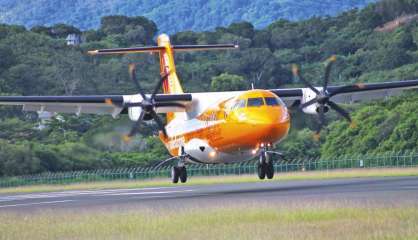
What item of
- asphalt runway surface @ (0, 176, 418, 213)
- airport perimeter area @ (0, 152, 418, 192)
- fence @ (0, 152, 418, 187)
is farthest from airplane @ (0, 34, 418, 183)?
fence @ (0, 152, 418, 187)

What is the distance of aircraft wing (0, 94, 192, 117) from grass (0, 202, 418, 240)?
1217 centimetres

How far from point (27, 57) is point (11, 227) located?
10687 cm

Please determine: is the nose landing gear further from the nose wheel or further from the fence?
the fence

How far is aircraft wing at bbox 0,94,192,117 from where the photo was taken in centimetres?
4066

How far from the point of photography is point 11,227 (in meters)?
26.2

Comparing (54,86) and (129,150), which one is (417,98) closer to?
(129,150)

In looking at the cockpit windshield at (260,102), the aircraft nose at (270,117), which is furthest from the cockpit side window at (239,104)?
the aircraft nose at (270,117)

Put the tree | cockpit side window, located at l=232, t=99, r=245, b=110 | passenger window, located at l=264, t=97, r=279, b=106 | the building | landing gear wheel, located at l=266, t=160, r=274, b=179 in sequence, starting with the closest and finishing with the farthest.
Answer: passenger window, located at l=264, t=97, r=279, b=106 → cockpit side window, located at l=232, t=99, r=245, b=110 → landing gear wheel, located at l=266, t=160, r=274, b=179 → the tree → the building

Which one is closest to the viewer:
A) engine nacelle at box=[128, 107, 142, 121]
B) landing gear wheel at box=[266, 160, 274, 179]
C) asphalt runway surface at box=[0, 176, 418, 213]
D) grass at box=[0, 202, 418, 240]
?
grass at box=[0, 202, 418, 240]

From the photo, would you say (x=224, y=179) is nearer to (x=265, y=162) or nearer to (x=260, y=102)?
(x=265, y=162)

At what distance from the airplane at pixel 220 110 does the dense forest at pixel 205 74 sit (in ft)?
11.7

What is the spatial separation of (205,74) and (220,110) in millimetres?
87473

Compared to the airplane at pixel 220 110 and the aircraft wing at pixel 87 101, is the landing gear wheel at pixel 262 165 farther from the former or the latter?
the aircraft wing at pixel 87 101

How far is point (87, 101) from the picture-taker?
41.6 meters
